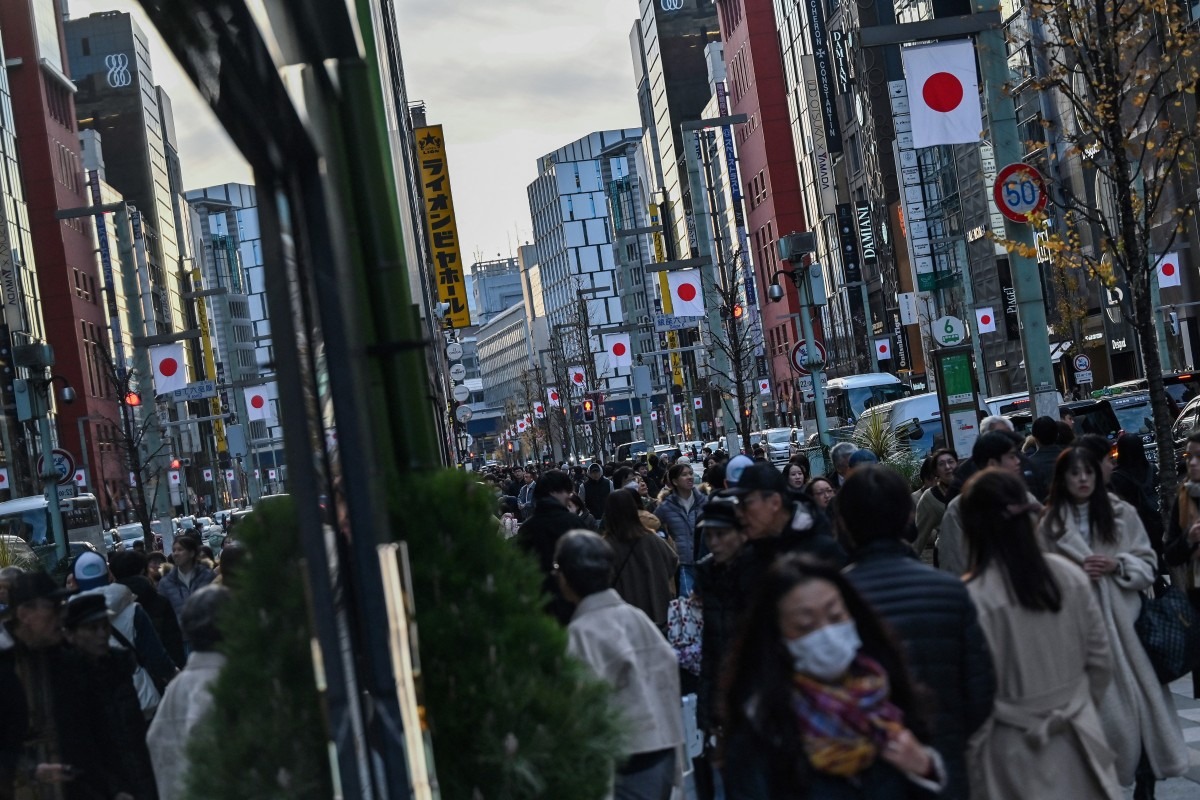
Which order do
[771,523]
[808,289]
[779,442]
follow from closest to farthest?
[771,523], [808,289], [779,442]

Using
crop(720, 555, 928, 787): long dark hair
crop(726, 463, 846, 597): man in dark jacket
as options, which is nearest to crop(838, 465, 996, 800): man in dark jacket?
crop(720, 555, 928, 787): long dark hair

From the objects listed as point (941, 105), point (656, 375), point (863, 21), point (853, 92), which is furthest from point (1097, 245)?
point (656, 375)

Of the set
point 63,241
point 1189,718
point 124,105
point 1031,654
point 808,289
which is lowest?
point 1189,718

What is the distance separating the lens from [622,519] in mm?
10508

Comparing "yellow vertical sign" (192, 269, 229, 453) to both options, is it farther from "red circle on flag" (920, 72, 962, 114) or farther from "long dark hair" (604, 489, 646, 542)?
"red circle on flag" (920, 72, 962, 114)

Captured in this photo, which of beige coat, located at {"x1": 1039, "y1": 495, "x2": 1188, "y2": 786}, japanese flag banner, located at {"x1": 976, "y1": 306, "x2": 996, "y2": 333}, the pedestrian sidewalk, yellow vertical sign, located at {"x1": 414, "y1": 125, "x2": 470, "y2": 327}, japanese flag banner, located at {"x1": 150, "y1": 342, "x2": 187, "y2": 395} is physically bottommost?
the pedestrian sidewalk

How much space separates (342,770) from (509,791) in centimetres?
106

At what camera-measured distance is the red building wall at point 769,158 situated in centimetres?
11156

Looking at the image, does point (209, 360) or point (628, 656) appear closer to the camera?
point (209, 360)

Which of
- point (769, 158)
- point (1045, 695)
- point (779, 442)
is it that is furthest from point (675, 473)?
point (769, 158)

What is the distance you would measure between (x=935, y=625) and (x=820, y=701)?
0.96 m

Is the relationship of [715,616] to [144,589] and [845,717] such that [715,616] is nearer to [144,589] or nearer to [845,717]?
[845,717]

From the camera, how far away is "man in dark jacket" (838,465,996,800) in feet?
15.8

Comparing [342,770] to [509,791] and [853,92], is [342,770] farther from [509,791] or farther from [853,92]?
[853,92]
